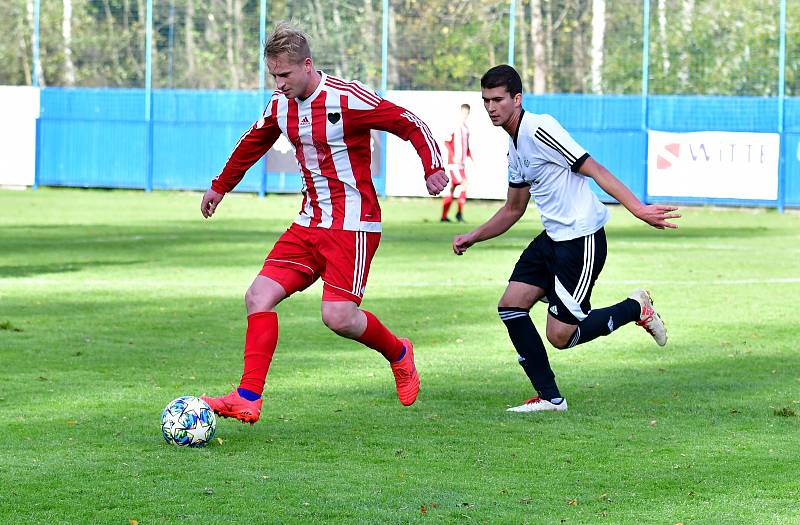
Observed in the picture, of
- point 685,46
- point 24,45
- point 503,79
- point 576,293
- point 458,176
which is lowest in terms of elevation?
point 576,293

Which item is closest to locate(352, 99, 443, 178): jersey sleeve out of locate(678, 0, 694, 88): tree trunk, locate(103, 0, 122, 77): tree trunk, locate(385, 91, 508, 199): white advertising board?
locate(385, 91, 508, 199): white advertising board

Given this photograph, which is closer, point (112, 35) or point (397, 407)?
point (397, 407)

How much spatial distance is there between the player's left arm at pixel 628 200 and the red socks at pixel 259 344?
5.94 ft

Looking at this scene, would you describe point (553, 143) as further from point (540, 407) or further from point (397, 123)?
point (540, 407)

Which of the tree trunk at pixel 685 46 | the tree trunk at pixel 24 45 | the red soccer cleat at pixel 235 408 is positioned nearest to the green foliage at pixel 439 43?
the tree trunk at pixel 685 46

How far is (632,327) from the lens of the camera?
12430mm

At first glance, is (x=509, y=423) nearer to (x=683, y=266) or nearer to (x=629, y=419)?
(x=629, y=419)

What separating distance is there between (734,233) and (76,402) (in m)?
16.8

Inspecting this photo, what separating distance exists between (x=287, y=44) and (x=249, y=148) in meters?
0.90

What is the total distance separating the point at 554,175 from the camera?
322 inches

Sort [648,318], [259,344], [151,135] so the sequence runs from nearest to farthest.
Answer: [259,344] → [648,318] → [151,135]

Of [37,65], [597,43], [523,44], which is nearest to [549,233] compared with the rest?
[597,43]

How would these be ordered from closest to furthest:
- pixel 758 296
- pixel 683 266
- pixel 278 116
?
pixel 278 116 → pixel 758 296 → pixel 683 266

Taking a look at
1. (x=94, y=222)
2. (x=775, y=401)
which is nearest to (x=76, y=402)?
(x=775, y=401)
